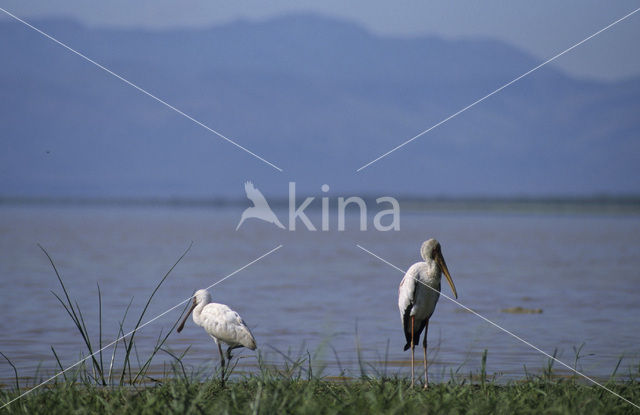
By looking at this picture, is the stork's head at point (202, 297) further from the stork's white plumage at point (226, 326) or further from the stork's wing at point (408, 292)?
the stork's wing at point (408, 292)

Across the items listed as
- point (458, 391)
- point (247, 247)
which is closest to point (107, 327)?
point (458, 391)

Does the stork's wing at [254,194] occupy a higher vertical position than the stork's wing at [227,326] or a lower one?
higher

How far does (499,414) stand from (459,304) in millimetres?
10271

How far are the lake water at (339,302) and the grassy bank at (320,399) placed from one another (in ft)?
1.45

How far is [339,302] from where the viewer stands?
61.5 ft

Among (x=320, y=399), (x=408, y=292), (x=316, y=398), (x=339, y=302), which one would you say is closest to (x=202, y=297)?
(x=408, y=292)

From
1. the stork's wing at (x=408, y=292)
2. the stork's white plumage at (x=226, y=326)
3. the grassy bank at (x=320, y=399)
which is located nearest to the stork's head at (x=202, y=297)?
the stork's white plumage at (x=226, y=326)

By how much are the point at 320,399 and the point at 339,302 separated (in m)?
10.9

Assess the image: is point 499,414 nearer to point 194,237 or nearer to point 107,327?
point 107,327

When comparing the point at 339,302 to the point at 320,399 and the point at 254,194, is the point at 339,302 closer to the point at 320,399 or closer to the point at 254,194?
the point at 254,194

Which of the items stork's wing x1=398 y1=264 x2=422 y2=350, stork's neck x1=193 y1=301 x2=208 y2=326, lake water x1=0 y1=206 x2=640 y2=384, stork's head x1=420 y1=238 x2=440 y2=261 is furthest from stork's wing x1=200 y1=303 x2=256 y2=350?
stork's head x1=420 y1=238 x2=440 y2=261

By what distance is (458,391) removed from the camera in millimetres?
8445

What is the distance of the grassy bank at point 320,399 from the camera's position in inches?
285

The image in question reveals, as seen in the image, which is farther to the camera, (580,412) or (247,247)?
(247,247)
